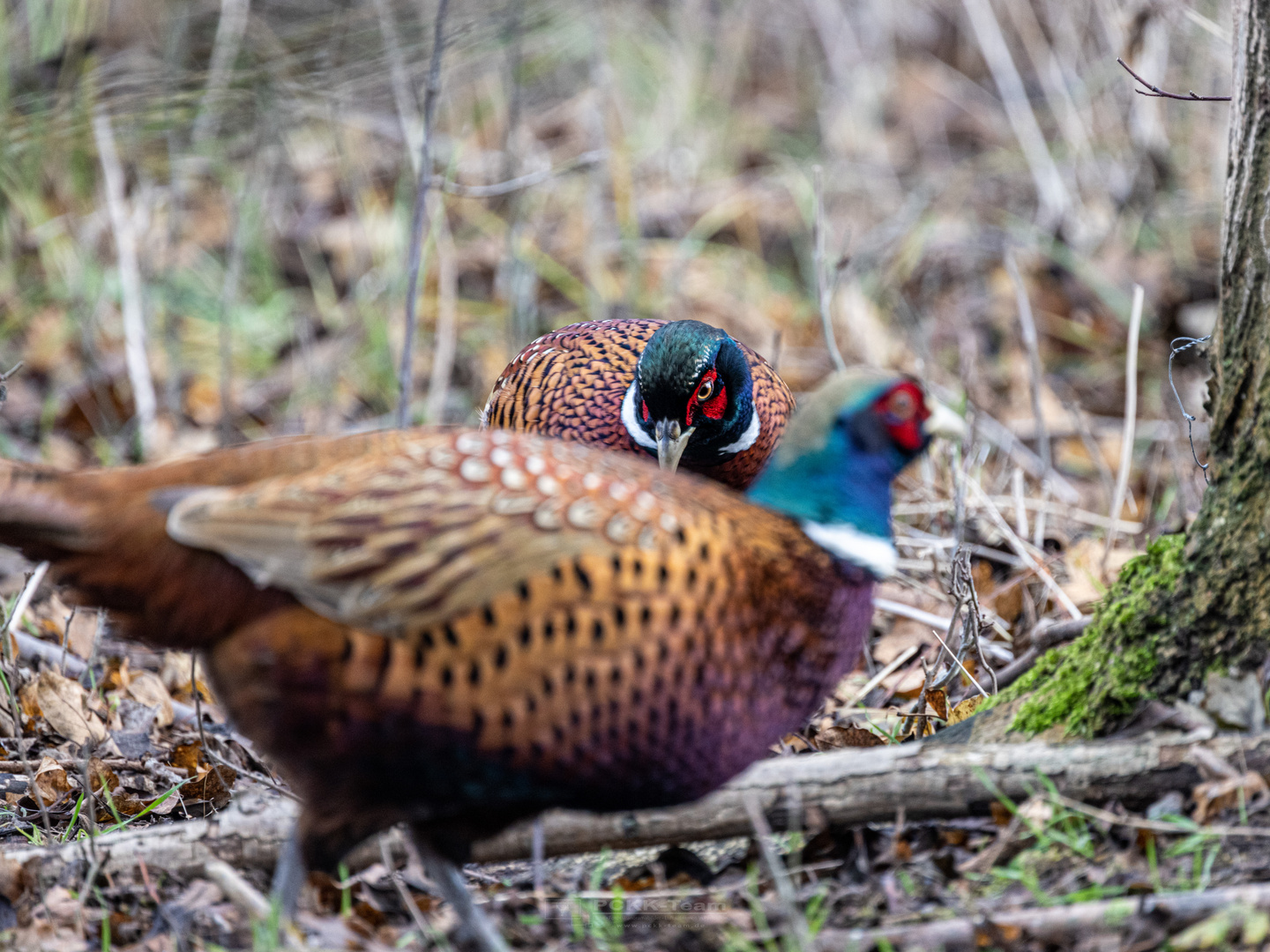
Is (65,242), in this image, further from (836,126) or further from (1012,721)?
(1012,721)

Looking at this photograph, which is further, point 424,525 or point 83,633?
point 83,633

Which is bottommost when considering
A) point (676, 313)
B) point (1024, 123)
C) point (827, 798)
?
point (827, 798)

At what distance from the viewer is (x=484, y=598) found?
238 cm

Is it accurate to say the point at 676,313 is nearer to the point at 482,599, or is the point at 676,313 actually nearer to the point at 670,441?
the point at 670,441

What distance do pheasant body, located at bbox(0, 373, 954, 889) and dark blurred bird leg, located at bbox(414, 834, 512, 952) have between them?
42 mm

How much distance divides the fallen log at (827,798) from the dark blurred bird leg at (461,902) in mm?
241

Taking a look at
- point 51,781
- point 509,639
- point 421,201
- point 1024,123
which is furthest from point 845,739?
point 1024,123

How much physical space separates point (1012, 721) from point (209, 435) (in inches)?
206

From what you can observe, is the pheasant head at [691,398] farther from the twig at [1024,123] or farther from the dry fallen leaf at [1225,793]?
the twig at [1024,123]

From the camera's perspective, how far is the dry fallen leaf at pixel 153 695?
13.8ft

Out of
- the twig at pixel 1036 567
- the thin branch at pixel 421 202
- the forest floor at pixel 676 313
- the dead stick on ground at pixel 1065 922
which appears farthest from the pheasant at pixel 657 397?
the dead stick on ground at pixel 1065 922

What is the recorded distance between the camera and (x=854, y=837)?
2.88 metres

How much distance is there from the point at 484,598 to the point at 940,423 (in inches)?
41.3

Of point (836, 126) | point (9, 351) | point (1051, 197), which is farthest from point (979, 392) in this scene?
point (9, 351)
